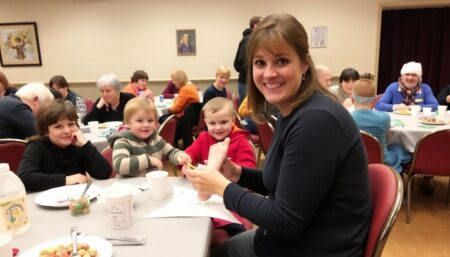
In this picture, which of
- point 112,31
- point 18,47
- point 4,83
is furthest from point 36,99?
point 18,47

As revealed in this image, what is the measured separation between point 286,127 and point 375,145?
5.77 ft

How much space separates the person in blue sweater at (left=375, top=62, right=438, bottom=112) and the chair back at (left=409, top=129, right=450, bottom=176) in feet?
4.75

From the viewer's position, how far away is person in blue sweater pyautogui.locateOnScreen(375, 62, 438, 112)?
428 cm

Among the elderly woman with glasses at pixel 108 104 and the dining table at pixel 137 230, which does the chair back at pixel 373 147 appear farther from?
the elderly woman with glasses at pixel 108 104

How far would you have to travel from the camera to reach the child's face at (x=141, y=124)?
2053 mm

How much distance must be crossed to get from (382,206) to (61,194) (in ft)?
4.20

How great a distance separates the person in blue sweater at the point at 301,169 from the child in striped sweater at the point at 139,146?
0.66 m

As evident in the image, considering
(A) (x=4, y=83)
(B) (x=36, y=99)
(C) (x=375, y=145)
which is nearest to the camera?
(C) (x=375, y=145)

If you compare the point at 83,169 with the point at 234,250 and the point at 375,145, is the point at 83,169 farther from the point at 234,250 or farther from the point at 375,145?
the point at 375,145

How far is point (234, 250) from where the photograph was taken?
1510 millimetres

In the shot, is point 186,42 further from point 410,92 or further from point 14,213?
point 14,213

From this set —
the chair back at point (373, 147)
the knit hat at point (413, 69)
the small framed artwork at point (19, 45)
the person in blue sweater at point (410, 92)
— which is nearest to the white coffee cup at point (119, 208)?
the chair back at point (373, 147)

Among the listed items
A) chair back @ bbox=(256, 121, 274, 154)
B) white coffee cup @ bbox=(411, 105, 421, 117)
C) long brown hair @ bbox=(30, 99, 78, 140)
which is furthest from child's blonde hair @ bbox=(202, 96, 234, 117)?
white coffee cup @ bbox=(411, 105, 421, 117)

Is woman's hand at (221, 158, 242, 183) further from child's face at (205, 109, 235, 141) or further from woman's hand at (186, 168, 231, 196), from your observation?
child's face at (205, 109, 235, 141)
